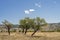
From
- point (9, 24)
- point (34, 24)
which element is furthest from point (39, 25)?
point (9, 24)

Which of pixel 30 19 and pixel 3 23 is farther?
pixel 30 19

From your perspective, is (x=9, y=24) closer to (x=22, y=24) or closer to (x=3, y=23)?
(x=3, y=23)

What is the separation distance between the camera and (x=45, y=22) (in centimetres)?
5494

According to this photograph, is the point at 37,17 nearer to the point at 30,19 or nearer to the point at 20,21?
the point at 30,19

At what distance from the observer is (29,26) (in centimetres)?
5569

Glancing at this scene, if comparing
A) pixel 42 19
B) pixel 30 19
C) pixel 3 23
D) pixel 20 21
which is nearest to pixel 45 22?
pixel 42 19

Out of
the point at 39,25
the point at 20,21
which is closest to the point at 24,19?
the point at 20,21

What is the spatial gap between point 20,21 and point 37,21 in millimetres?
6549

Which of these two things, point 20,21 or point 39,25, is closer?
point 39,25

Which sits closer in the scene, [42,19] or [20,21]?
[42,19]

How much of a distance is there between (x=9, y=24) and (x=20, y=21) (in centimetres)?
723

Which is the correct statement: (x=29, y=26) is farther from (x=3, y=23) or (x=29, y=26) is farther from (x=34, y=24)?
(x=3, y=23)

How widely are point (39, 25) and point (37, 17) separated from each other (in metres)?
3.06

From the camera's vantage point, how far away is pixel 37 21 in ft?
185
